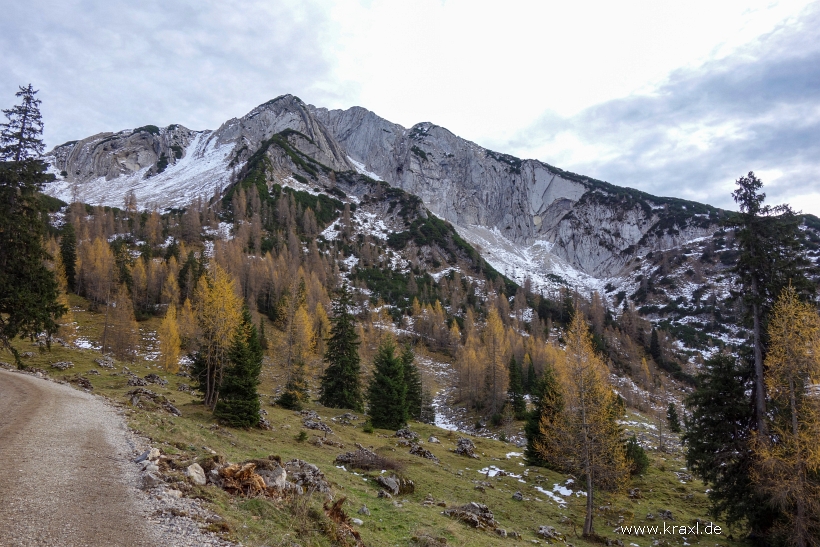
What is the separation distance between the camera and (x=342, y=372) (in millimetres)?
47594

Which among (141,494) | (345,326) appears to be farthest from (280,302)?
(141,494)

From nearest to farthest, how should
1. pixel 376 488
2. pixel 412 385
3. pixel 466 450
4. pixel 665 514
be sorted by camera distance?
pixel 376 488, pixel 665 514, pixel 466 450, pixel 412 385

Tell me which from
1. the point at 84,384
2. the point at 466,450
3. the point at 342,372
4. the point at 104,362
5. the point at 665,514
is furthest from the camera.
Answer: the point at 342,372

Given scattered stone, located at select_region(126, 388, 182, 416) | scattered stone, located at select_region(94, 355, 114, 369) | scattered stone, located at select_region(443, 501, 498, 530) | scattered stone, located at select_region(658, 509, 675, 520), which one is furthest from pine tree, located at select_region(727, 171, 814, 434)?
scattered stone, located at select_region(94, 355, 114, 369)

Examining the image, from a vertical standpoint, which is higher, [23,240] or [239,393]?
[23,240]

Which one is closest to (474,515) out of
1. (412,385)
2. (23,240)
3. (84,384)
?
(84,384)

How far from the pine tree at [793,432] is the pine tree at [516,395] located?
139ft

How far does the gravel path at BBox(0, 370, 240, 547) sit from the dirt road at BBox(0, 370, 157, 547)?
0.01 m

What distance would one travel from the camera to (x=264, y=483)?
10266 mm

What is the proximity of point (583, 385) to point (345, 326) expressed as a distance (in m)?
33.2

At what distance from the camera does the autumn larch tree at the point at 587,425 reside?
1998cm

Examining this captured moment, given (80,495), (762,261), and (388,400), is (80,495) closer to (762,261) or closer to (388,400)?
(762,261)

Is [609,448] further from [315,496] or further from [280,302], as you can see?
[280,302]

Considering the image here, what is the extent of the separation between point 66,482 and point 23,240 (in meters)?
25.3
